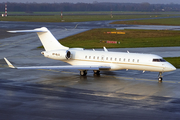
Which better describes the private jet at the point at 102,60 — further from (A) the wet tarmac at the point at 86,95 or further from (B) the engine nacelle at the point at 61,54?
(A) the wet tarmac at the point at 86,95

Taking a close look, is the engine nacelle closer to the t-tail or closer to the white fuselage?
the white fuselage

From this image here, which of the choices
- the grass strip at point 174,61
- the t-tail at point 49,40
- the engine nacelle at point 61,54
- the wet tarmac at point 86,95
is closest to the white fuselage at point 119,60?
the engine nacelle at point 61,54

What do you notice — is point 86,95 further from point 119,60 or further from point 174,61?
point 174,61

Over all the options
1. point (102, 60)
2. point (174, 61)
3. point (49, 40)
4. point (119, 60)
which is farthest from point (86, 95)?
point (174, 61)

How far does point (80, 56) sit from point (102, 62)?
2.50 m

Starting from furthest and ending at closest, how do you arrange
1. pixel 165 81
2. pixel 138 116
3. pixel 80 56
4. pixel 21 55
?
pixel 21 55 < pixel 80 56 < pixel 165 81 < pixel 138 116

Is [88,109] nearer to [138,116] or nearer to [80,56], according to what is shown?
[138,116]

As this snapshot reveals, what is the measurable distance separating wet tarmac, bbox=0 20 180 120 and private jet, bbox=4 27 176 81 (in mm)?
1161

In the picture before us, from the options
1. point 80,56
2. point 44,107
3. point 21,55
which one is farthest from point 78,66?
point 21,55

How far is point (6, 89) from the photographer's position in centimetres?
2592

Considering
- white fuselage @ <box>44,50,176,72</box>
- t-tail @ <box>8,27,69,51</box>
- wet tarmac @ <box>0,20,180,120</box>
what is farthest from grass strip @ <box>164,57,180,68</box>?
t-tail @ <box>8,27,69,51</box>

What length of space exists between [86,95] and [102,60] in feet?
26.0

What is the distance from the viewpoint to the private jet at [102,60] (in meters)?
29.5

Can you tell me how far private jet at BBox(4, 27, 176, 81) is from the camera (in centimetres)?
2945
